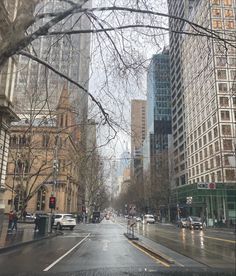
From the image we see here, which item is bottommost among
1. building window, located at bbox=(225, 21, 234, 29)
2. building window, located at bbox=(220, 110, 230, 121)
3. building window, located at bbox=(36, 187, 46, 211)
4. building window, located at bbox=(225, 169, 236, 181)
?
building window, located at bbox=(36, 187, 46, 211)

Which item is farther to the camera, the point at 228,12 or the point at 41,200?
the point at 41,200

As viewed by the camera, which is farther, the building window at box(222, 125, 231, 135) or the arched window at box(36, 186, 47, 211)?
the arched window at box(36, 186, 47, 211)

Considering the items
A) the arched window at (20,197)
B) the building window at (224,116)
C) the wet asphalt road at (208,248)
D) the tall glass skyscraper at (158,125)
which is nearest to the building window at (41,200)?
the tall glass skyscraper at (158,125)

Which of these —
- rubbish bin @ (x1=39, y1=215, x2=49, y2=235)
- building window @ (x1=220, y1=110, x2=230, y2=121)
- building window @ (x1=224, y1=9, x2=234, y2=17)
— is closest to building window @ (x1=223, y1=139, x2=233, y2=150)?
building window @ (x1=220, y1=110, x2=230, y2=121)

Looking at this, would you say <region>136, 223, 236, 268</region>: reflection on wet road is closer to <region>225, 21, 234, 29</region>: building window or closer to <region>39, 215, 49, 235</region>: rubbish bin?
<region>225, 21, 234, 29</region>: building window

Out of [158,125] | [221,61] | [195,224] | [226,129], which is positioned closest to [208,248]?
[221,61]

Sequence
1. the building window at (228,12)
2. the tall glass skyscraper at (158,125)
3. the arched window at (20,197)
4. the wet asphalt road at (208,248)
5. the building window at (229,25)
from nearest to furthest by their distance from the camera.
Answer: the wet asphalt road at (208,248) < the building window at (229,25) < the tall glass skyscraper at (158,125) < the building window at (228,12) < the arched window at (20,197)

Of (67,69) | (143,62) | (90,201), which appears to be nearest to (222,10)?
(143,62)

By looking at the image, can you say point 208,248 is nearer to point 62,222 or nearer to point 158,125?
point 62,222

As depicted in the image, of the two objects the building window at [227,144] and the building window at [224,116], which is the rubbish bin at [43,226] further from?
the building window at [224,116]

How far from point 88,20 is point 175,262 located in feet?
29.0

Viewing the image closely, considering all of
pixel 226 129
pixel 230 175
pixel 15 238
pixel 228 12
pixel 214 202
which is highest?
pixel 226 129

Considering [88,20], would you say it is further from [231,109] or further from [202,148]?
[202,148]

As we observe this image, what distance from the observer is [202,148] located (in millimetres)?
77938
